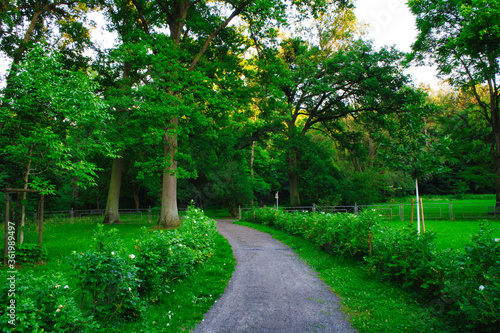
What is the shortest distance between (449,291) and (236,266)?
5.14 m

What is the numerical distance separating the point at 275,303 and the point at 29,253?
6.53 meters

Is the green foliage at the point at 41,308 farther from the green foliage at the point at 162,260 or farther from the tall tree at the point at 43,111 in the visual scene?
the tall tree at the point at 43,111

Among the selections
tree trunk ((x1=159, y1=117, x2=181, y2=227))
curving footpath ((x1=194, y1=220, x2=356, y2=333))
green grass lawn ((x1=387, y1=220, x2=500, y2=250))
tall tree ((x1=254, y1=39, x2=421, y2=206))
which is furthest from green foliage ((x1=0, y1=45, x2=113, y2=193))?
tall tree ((x1=254, y1=39, x2=421, y2=206))

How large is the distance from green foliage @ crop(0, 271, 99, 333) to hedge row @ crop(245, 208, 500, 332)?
4.76 metres

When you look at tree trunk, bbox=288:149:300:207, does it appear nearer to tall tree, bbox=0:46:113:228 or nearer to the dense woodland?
the dense woodland

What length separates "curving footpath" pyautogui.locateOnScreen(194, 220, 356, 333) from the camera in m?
4.30

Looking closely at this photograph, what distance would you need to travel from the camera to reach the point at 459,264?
420cm

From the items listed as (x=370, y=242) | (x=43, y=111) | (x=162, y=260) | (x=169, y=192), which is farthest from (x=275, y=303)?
(x=169, y=192)

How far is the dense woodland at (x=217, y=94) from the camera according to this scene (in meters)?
7.77

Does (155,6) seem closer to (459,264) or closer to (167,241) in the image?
(167,241)

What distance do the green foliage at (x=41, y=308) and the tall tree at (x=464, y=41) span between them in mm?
18175

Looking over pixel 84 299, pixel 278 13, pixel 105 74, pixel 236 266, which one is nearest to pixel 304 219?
pixel 236 266

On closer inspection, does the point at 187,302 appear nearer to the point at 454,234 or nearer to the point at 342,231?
the point at 342,231

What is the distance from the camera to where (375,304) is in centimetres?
500
